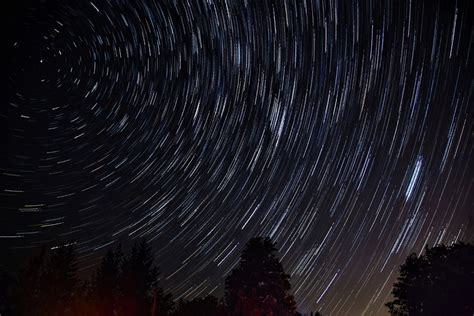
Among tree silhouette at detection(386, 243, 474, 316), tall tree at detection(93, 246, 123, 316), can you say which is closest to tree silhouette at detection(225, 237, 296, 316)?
tree silhouette at detection(386, 243, 474, 316)

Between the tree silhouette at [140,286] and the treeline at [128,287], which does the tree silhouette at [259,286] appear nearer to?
the treeline at [128,287]

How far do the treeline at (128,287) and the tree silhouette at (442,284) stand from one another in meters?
7.82

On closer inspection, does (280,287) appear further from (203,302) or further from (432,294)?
(203,302)

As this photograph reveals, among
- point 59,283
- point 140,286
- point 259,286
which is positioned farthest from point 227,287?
point 59,283

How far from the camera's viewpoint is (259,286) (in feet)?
67.1

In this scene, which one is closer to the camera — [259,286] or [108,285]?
[259,286]

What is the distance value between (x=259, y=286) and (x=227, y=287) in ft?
6.43

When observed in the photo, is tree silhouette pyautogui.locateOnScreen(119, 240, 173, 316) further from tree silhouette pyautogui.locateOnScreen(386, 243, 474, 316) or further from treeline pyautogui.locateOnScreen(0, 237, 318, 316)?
tree silhouette pyautogui.locateOnScreen(386, 243, 474, 316)

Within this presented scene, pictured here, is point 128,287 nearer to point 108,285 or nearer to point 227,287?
point 108,285

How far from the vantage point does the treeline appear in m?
20.4

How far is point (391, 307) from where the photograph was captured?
25.5 meters

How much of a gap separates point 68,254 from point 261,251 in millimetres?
19798

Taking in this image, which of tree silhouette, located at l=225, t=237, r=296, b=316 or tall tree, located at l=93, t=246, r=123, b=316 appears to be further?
tall tree, located at l=93, t=246, r=123, b=316

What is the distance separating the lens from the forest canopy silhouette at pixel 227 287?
20.0 meters
